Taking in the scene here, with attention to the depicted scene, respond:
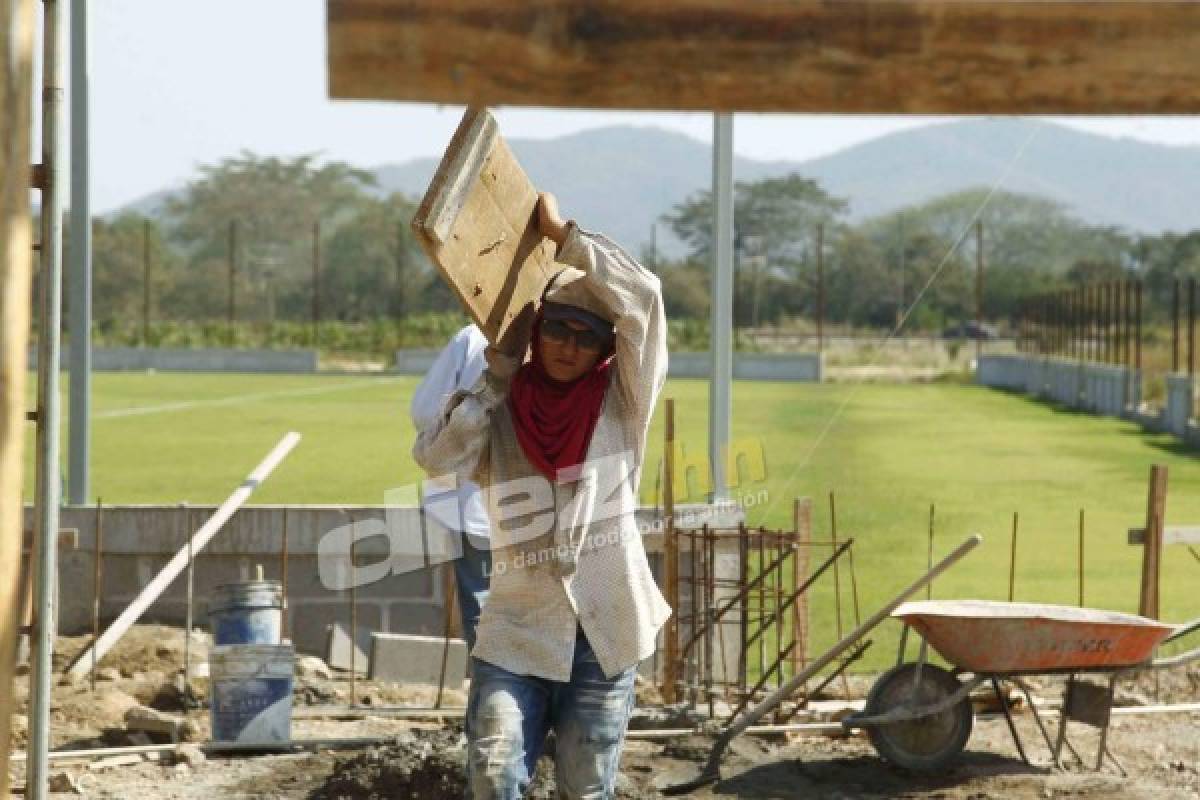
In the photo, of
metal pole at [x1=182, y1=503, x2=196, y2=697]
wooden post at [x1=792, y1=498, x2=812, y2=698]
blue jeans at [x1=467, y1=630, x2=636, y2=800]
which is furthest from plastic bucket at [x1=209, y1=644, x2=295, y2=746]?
blue jeans at [x1=467, y1=630, x2=636, y2=800]

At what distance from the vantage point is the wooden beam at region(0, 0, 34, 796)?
356 cm

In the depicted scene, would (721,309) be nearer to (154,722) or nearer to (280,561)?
(280,561)

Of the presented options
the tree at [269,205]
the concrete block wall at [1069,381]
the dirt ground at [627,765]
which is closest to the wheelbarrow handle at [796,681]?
the dirt ground at [627,765]

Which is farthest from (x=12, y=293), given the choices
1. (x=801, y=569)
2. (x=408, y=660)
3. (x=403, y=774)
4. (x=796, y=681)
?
(x=408, y=660)

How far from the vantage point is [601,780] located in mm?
4477

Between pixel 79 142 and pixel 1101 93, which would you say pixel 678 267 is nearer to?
pixel 79 142

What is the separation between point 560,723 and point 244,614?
111 inches

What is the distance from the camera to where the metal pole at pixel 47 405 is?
434 centimetres

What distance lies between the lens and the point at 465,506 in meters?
6.86

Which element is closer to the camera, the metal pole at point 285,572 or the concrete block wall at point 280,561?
the metal pole at point 285,572

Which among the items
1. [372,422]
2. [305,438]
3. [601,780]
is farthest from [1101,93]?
[372,422]

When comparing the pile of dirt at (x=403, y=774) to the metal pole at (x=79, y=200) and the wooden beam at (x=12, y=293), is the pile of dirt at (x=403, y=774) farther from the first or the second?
the metal pole at (x=79, y=200)

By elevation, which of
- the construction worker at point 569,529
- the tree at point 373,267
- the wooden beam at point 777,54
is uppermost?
the tree at point 373,267

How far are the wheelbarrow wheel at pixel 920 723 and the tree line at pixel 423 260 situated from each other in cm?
3810
